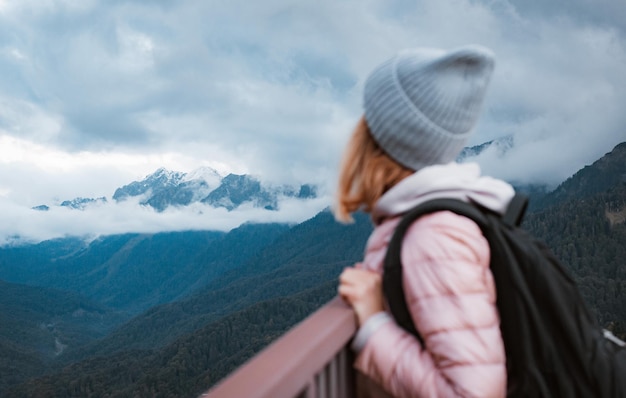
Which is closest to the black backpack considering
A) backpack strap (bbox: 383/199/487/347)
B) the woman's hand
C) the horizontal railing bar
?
backpack strap (bbox: 383/199/487/347)

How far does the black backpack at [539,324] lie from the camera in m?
1.66

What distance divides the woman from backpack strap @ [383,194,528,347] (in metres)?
0.02

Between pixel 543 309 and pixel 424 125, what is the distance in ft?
2.38

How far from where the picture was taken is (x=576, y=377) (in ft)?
5.49

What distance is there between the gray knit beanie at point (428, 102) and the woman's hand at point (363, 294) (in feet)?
1.59

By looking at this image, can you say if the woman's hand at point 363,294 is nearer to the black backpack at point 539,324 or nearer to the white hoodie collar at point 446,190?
the black backpack at point 539,324

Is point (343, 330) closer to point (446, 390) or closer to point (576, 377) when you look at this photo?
point (446, 390)

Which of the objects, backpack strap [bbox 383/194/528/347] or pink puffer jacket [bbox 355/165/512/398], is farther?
backpack strap [bbox 383/194/528/347]

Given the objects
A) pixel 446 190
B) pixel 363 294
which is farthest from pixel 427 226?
pixel 363 294

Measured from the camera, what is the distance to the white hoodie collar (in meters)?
1.81

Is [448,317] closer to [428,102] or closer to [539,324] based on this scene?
[539,324]

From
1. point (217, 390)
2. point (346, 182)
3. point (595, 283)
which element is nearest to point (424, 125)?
point (346, 182)

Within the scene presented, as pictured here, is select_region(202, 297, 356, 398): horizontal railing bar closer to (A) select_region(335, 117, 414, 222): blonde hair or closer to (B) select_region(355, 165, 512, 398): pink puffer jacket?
(B) select_region(355, 165, 512, 398): pink puffer jacket

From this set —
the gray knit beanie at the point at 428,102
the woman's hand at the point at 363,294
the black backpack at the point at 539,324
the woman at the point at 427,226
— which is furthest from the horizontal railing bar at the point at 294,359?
the gray knit beanie at the point at 428,102
